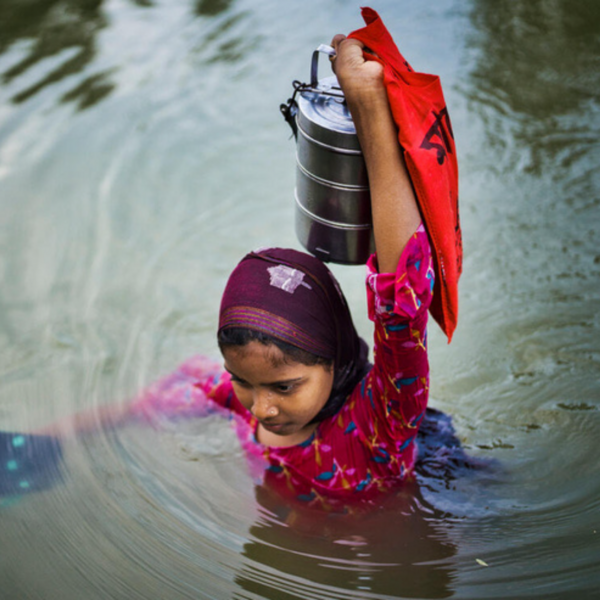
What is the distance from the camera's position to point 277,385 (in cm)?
180

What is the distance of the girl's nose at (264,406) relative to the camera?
1799mm

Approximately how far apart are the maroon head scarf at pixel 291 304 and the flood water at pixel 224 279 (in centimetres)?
63

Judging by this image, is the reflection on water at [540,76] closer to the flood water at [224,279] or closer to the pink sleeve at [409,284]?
the flood water at [224,279]

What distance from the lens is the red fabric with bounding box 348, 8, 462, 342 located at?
1455mm

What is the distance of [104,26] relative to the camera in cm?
465

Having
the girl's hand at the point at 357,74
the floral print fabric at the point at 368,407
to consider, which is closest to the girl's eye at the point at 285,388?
the floral print fabric at the point at 368,407

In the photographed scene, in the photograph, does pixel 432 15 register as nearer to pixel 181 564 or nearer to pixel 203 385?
pixel 203 385

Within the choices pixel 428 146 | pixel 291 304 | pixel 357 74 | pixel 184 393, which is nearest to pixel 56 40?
pixel 184 393

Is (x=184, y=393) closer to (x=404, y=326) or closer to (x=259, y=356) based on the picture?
(x=259, y=356)

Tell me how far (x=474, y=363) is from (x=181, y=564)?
1.50 meters

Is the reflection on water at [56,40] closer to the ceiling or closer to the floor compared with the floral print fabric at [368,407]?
closer to the ceiling

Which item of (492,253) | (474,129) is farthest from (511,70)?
(492,253)

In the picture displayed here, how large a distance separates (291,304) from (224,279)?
1.68m

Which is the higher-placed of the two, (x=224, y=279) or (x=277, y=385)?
(x=277, y=385)
